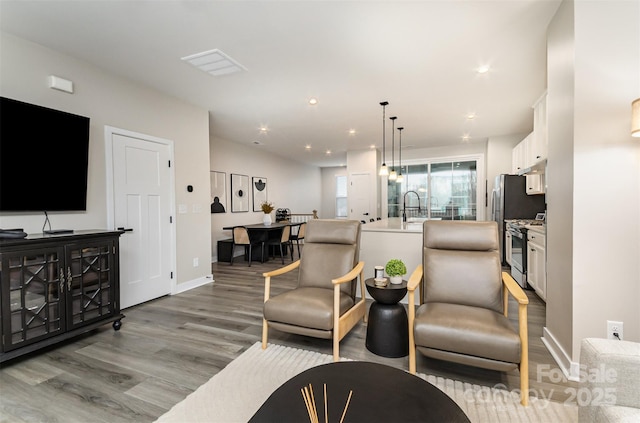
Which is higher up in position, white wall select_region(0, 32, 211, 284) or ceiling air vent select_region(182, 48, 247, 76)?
ceiling air vent select_region(182, 48, 247, 76)

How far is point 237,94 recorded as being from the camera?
4016 mm

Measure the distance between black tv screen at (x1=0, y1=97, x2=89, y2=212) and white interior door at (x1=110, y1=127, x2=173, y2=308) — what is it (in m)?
0.39

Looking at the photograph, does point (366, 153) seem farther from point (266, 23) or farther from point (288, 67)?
point (266, 23)

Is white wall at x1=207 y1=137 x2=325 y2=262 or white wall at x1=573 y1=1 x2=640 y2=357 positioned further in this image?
white wall at x1=207 y1=137 x2=325 y2=262

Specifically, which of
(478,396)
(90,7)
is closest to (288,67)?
(90,7)

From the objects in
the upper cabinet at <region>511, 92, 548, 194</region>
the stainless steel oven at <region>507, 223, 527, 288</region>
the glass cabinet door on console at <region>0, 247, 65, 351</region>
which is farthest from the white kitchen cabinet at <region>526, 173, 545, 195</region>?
the glass cabinet door on console at <region>0, 247, 65, 351</region>

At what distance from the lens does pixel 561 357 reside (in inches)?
85.0

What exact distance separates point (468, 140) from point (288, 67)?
5485 mm

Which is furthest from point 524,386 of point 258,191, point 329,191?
point 329,191

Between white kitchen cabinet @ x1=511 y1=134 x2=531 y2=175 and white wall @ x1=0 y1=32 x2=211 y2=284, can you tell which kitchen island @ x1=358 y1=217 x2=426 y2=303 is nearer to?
white wall @ x1=0 y1=32 x2=211 y2=284

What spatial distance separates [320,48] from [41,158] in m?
2.79

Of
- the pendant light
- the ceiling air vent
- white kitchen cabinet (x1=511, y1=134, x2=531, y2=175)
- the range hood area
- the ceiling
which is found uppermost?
the ceiling

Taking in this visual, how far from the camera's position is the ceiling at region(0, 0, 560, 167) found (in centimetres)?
230

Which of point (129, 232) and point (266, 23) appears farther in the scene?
point (129, 232)
